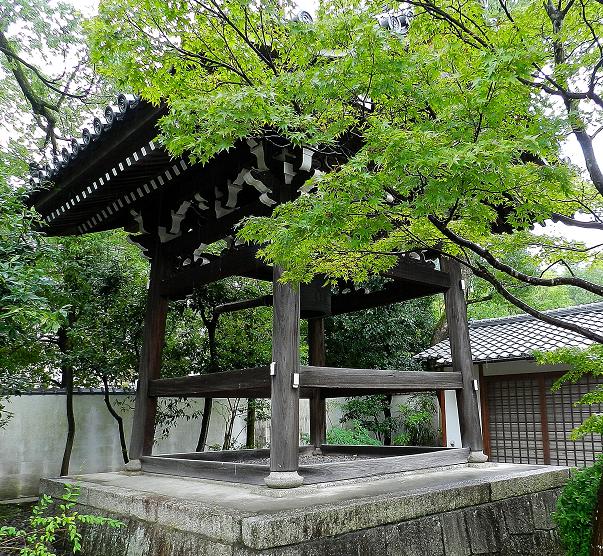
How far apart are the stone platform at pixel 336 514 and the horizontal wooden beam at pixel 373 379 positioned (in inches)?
34.2

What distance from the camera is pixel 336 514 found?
3934mm

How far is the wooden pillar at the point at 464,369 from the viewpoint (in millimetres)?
6371

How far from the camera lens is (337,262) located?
14.5 feet

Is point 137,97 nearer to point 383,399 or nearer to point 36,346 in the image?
point 36,346

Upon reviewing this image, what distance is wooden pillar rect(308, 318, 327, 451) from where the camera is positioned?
25.7 feet

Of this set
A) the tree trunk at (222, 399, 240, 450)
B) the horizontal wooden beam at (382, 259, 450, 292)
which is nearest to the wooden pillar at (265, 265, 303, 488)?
the horizontal wooden beam at (382, 259, 450, 292)

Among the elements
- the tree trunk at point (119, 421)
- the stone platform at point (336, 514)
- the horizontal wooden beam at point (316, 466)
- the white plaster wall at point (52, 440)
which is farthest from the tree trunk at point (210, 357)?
the stone platform at point (336, 514)

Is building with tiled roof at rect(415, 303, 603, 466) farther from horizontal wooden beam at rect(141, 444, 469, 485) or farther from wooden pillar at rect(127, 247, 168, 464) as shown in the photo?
wooden pillar at rect(127, 247, 168, 464)

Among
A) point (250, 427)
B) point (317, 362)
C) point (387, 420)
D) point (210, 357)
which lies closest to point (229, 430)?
point (250, 427)

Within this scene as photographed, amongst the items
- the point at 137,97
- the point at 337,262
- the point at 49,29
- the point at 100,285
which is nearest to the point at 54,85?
the point at 49,29

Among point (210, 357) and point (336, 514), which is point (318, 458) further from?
point (336, 514)

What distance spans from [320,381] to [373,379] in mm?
739

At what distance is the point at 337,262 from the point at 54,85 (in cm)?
886

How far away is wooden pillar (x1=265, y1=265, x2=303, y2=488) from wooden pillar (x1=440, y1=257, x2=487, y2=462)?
8.20 ft
